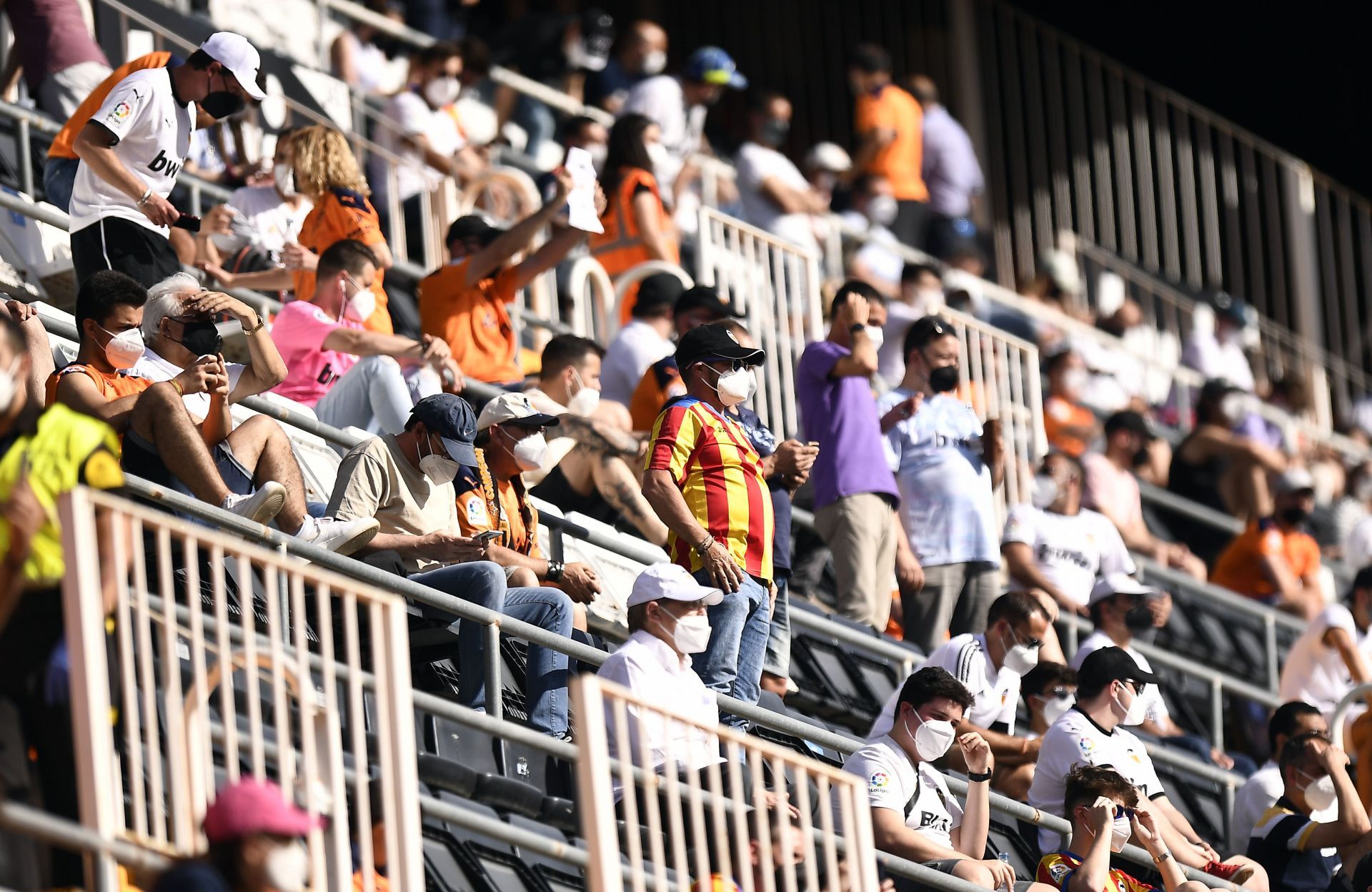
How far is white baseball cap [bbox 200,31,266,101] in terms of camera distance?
31.1 feet

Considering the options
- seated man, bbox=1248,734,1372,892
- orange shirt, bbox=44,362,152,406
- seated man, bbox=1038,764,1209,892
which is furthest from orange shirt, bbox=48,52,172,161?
seated man, bbox=1248,734,1372,892

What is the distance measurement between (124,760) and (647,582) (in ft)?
7.61

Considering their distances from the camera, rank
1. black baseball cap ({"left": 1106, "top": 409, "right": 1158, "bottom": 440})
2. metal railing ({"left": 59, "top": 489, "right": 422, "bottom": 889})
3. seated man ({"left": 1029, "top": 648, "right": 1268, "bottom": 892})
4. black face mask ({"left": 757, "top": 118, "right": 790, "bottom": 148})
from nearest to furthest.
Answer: metal railing ({"left": 59, "top": 489, "right": 422, "bottom": 889}) → seated man ({"left": 1029, "top": 648, "right": 1268, "bottom": 892}) → black baseball cap ({"left": 1106, "top": 409, "right": 1158, "bottom": 440}) → black face mask ({"left": 757, "top": 118, "right": 790, "bottom": 148})

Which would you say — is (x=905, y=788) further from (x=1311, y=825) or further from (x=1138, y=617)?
(x=1138, y=617)

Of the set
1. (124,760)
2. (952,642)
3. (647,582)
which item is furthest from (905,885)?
(124,760)

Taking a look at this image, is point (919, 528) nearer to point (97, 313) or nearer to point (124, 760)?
point (97, 313)

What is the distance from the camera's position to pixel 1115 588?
11.4 meters

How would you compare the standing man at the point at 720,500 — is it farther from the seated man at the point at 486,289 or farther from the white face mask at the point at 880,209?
the white face mask at the point at 880,209

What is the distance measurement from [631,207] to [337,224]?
200 centimetres

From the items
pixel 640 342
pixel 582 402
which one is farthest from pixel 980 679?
pixel 640 342

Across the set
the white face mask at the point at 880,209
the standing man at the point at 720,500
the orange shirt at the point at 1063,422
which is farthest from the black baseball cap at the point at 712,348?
the white face mask at the point at 880,209

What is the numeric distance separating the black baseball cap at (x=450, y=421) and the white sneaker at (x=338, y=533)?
1.69 feet

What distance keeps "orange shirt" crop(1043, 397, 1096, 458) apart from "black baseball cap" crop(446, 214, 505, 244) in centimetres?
465

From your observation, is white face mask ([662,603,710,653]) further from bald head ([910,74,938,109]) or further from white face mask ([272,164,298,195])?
bald head ([910,74,938,109])
